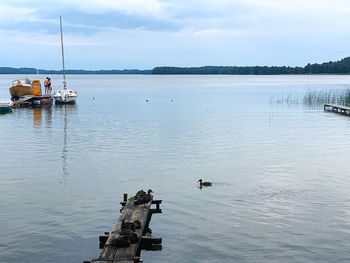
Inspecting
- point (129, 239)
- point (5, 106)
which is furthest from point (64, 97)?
A: point (129, 239)

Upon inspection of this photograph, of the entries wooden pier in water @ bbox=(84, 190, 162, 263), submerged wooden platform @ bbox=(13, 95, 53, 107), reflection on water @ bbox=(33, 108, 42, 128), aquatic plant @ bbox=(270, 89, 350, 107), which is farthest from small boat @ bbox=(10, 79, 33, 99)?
wooden pier in water @ bbox=(84, 190, 162, 263)

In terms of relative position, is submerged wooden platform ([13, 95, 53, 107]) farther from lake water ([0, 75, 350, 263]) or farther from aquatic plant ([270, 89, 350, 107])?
aquatic plant ([270, 89, 350, 107])

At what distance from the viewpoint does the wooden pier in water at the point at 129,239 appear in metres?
11.6

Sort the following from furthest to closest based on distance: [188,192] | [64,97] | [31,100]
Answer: [64,97], [31,100], [188,192]

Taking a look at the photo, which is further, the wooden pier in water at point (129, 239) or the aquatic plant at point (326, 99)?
the aquatic plant at point (326, 99)

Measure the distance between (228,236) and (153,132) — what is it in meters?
26.6

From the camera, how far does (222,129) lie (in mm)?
42719

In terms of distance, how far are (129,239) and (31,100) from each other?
206 ft

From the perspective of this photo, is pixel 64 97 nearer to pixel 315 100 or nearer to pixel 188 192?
pixel 315 100

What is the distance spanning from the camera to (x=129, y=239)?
12.5m

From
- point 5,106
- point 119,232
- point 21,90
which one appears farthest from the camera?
point 21,90

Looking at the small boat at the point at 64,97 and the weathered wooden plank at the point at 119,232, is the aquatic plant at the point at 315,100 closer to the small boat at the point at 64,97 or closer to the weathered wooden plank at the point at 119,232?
the small boat at the point at 64,97

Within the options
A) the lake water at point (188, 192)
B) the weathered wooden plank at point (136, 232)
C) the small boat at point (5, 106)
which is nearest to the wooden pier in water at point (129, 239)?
the weathered wooden plank at point (136, 232)

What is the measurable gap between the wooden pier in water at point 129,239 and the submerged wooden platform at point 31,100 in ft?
186
